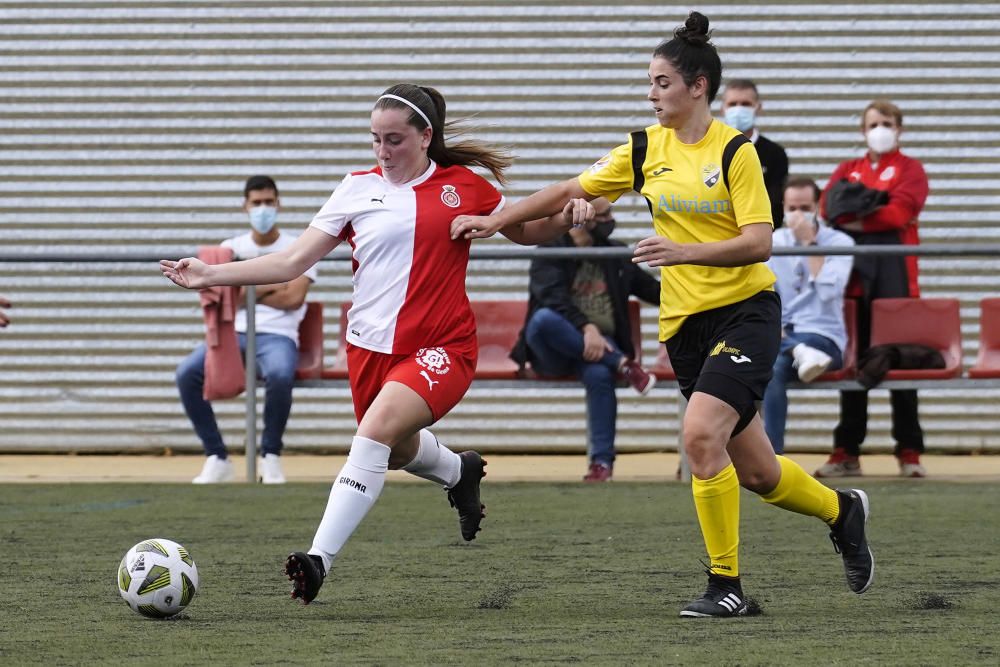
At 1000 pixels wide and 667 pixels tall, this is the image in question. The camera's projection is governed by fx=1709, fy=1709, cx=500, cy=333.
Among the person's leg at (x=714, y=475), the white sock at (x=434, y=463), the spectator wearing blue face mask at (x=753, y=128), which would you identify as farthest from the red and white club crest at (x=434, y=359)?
the spectator wearing blue face mask at (x=753, y=128)

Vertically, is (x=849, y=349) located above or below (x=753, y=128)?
below

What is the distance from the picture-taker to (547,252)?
9.23 metres

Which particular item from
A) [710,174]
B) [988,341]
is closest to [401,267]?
[710,174]

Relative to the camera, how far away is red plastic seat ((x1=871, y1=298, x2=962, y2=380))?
9.66 m

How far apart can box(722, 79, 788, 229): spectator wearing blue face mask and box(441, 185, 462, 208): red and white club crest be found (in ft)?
12.6

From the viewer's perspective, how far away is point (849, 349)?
9695 mm

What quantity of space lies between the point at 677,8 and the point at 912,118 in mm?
1816

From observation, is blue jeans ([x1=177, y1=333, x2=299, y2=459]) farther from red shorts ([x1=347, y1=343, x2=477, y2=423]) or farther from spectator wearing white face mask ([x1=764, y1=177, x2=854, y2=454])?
red shorts ([x1=347, y1=343, x2=477, y2=423])

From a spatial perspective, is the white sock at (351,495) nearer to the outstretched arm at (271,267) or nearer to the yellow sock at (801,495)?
the outstretched arm at (271,267)

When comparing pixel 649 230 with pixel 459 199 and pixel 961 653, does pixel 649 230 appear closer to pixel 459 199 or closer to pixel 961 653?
pixel 459 199

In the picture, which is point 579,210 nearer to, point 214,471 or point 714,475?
point 714,475

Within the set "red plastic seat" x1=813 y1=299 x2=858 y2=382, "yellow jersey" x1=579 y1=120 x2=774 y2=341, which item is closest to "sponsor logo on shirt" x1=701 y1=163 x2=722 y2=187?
"yellow jersey" x1=579 y1=120 x2=774 y2=341

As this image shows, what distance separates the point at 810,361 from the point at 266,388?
3071mm

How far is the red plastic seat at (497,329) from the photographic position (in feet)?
33.1
